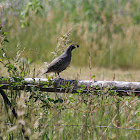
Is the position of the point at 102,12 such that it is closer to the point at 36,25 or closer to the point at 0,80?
the point at 36,25

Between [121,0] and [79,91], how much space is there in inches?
337

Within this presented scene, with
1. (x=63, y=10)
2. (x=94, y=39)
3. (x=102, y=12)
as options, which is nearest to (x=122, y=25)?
(x=102, y=12)

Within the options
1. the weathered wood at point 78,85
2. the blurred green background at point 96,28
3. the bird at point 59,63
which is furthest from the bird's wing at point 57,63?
the blurred green background at point 96,28

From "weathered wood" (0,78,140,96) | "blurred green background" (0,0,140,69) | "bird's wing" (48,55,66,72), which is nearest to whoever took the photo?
"weathered wood" (0,78,140,96)

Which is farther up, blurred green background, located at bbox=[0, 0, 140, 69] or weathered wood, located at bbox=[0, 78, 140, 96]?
blurred green background, located at bbox=[0, 0, 140, 69]

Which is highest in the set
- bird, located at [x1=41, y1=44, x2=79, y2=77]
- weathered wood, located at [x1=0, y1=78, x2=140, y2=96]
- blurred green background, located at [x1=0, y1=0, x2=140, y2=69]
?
blurred green background, located at [x1=0, y1=0, x2=140, y2=69]

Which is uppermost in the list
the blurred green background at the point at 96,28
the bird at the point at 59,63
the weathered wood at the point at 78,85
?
the blurred green background at the point at 96,28

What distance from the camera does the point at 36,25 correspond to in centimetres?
941

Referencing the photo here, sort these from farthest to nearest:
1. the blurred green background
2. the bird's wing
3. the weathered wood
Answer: the blurred green background → the bird's wing → the weathered wood

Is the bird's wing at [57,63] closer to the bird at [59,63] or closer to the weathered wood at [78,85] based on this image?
the bird at [59,63]

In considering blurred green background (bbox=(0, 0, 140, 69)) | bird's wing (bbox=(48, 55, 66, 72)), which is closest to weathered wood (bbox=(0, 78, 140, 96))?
bird's wing (bbox=(48, 55, 66, 72))

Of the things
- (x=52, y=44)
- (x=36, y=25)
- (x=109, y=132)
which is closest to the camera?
(x=109, y=132)

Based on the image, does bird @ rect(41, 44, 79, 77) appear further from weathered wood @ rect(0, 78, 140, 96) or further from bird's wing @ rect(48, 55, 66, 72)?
weathered wood @ rect(0, 78, 140, 96)

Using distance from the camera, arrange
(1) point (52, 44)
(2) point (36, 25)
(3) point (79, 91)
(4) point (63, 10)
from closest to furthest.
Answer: (3) point (79, 91)
(1) point (52, 44)
(2) point (36, 25)
(4) point (63, 10)
